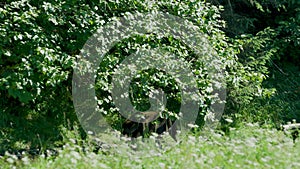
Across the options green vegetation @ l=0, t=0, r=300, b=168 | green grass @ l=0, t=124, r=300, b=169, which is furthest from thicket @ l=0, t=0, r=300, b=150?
green grass @ l=0, t=124, r=300, b=169

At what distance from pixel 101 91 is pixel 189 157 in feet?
6.30

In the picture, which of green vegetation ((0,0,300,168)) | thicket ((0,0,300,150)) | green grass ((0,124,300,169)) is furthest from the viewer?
thicket ((0,0,300,150))

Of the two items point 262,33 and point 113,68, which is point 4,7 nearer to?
point 113,68

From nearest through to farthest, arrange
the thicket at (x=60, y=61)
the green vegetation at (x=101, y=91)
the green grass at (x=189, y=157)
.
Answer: the green grass at (x=189, y=157), the green vegetation at (x=101, y=91), the thicket at (x=60, y=61)

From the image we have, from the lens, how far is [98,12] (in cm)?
601

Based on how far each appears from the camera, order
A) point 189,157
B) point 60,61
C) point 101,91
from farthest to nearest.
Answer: point 101,91 → point 60,61 → point 189,157

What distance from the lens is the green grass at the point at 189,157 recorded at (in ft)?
13.8

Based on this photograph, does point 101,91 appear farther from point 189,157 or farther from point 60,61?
point 189,157

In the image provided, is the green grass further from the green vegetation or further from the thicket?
the thicket

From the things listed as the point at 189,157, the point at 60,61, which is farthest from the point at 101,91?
the point at 189,157

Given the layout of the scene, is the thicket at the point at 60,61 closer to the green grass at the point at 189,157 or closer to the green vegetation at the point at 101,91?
the green vegetation at the point at 101,91

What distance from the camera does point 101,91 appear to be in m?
5.97

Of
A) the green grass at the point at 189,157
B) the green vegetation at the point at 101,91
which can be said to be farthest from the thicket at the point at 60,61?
the green grass at the point at 189,157

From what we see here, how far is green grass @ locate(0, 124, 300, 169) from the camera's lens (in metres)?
4.19
